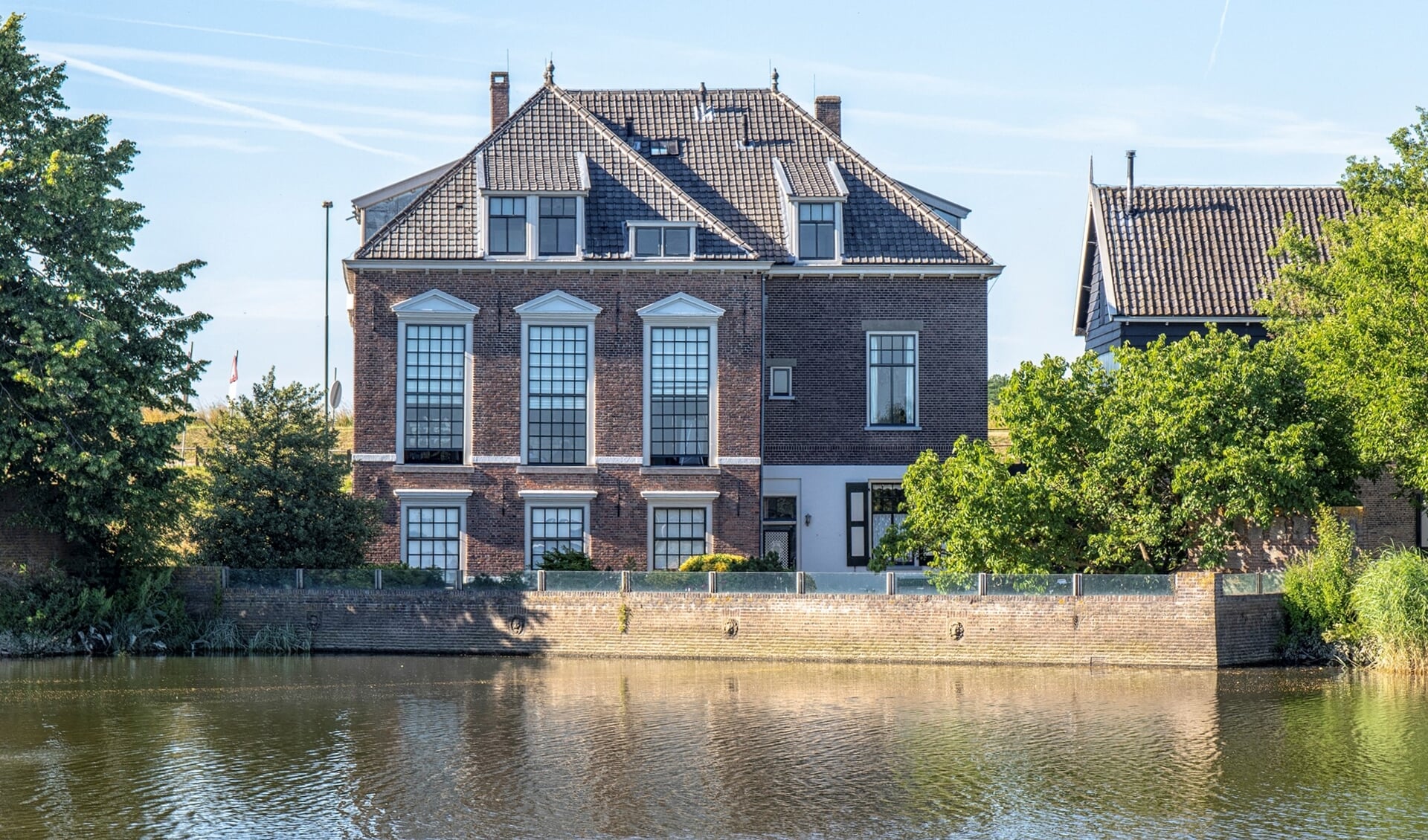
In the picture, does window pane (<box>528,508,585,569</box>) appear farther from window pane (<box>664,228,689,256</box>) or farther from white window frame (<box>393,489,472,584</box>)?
window pane (<box>664,228,689,256</box>)

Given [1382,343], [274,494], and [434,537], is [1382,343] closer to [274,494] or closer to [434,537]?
[434,537]

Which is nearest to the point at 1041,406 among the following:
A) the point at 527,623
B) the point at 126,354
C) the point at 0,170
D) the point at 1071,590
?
the point at 1071,590

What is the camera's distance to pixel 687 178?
143 ft

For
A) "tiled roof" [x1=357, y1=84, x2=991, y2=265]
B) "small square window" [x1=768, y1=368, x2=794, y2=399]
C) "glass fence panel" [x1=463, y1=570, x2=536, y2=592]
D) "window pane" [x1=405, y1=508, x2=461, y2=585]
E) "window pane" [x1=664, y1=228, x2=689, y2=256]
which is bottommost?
"glass fence panel" [x1=463, y1=570, x2=536, y2=592]

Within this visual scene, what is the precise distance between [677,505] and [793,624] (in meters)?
6.96

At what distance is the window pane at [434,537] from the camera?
4034 cm

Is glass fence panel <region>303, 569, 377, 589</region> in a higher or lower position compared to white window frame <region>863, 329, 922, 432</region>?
lower

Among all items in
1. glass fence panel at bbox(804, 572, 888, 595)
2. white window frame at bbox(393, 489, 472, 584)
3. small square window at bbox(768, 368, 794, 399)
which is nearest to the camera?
glass fence panel at bbox(804, 572, 888, 595)

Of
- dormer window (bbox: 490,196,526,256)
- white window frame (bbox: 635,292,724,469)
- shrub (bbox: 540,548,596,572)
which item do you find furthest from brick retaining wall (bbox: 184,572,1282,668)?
dormer window (bbox: 490,196,526,256)

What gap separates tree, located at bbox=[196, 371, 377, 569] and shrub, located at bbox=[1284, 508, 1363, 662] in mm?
20582

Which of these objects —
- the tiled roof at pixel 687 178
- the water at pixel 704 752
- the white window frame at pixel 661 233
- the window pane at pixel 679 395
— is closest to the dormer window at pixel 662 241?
the white window frame at pixel 661 233

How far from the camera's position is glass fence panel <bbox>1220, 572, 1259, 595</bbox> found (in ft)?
108

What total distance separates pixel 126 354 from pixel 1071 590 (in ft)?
68.2

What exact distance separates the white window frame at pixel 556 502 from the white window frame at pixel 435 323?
5.91 feet
